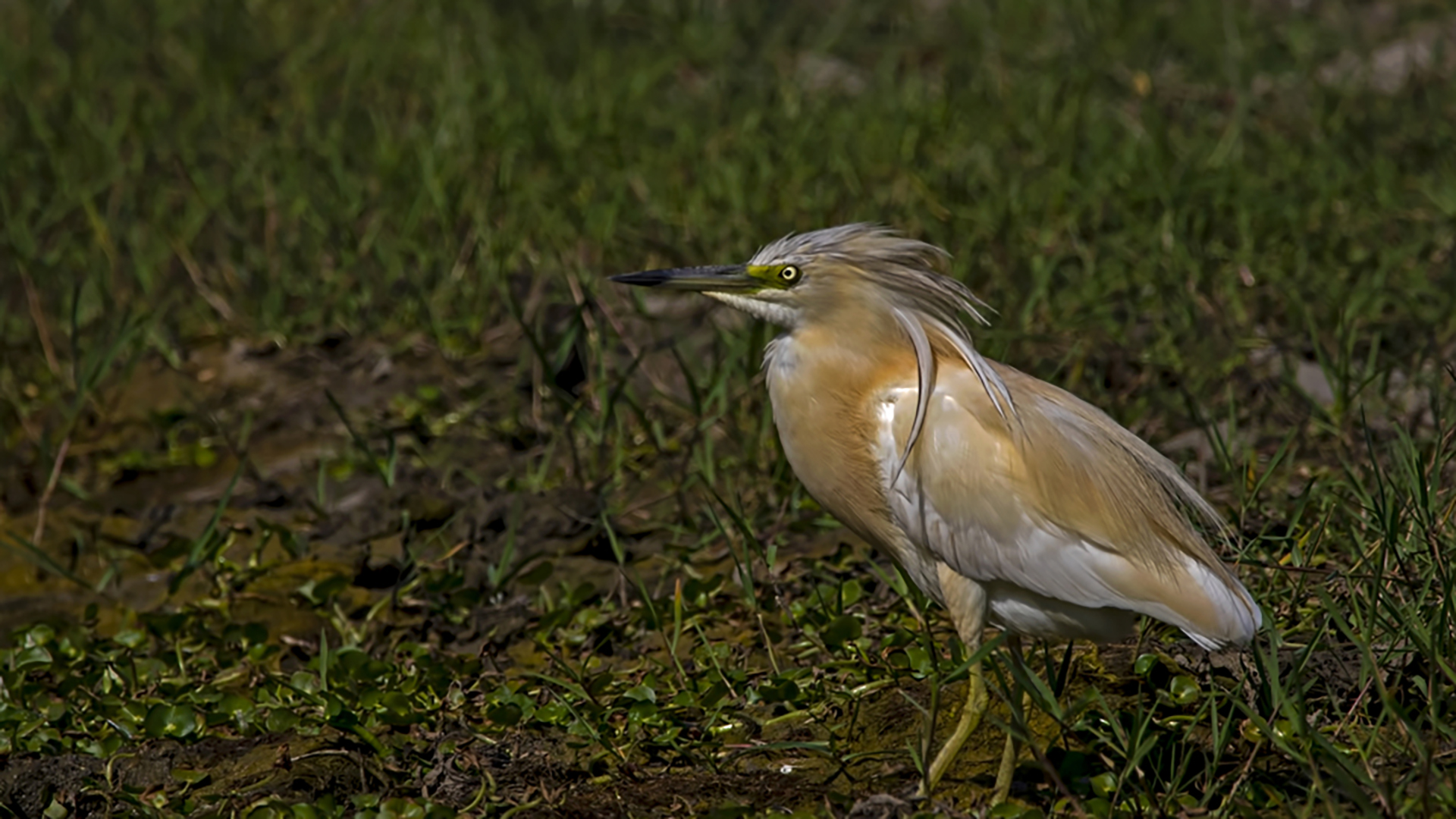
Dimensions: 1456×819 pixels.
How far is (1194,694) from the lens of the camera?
3.55 m

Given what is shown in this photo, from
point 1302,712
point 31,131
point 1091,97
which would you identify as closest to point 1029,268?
point 1091,97

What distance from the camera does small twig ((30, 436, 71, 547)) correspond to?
4953mm

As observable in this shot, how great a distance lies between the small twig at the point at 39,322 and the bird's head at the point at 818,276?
2744mm

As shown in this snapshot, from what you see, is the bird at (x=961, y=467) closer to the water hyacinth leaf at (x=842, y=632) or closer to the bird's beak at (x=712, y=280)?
the bird's beak at (x=712, y=280)

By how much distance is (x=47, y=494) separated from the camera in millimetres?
4988

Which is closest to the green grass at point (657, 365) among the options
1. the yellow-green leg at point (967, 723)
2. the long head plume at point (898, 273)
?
the yellow-green leg at point (967, 723)

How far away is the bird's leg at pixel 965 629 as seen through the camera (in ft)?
10.8

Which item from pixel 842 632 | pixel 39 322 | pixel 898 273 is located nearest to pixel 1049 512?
pixel 898 273

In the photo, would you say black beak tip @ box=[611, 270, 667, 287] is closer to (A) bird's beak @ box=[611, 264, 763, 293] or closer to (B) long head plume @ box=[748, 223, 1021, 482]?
(A) bird's beak @ box=[611, 264, 763, 293]

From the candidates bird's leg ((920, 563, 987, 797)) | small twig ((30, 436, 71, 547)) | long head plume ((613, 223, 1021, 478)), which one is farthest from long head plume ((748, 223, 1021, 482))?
small twig ((30, 436, 71, 547))

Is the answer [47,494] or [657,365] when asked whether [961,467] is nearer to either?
[657,365]

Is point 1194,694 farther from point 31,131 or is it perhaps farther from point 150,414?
point 31,131

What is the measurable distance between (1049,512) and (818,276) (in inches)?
24.9

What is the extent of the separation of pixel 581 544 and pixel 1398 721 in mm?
2214
